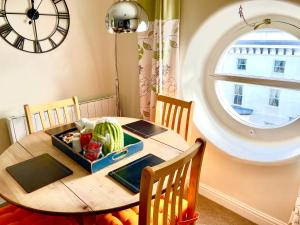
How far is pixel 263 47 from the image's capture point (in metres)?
1.89

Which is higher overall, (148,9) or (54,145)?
(148,9)

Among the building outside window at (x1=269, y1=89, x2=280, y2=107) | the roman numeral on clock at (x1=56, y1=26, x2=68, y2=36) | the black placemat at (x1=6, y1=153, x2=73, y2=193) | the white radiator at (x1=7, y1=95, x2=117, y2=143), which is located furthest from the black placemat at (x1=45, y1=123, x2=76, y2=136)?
the building outside window at (x1=269, y1=89, x2=280, y2=107)

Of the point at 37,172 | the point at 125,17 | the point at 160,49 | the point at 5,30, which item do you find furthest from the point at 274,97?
the point at 5,30

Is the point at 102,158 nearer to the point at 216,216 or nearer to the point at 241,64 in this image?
the point at 216,216

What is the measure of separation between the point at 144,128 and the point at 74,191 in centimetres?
74

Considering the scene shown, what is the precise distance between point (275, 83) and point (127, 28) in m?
1.20

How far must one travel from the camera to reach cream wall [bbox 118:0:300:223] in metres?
1.62

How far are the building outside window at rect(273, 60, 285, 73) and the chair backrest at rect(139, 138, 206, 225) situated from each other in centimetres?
120

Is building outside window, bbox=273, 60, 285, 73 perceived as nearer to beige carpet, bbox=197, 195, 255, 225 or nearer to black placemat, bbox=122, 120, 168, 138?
black placemat, bbox=122, 120, 168, 138

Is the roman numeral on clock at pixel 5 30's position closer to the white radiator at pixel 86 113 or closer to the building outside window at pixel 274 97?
the white radiator at pixel 86 113

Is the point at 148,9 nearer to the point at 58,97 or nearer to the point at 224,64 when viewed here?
the point at 224,64

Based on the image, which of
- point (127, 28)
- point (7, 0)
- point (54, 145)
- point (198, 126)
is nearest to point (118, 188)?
point (54, 145)

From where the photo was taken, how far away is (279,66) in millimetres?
1813

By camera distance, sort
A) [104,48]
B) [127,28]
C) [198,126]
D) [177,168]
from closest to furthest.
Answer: [177,168] → [127,28] → [198,126] → [104,48]
